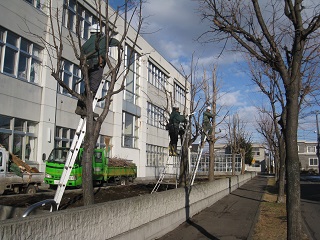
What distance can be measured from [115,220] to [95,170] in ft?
44.8

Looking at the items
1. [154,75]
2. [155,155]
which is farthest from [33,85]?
[155,155]

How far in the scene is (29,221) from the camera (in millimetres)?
4086

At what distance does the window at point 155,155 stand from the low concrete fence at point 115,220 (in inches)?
1059

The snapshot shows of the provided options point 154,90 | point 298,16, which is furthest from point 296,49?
point 154,90

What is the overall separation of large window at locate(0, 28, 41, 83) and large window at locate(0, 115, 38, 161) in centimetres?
250

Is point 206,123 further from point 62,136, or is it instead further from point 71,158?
point 62,136

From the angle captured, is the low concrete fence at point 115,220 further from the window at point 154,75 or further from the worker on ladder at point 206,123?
the window at point 154,75

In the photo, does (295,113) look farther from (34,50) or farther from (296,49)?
(34,50)

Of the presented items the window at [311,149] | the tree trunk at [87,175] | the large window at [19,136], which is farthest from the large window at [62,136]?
the window at [311,149]

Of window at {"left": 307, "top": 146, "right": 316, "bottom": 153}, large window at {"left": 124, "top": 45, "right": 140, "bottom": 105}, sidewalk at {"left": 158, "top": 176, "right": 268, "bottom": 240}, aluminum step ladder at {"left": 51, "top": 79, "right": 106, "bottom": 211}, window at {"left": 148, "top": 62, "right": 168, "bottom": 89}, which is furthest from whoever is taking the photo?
window at {"left": 307, "top": 146, "right": 316, "bottom": 153}

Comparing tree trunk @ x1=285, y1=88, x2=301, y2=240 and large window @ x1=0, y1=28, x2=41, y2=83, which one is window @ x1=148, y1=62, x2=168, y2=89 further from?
tree trunk @ x1=285, y1=88, x2=301, y2=240

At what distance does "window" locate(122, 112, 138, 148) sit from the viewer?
32781 millimetres

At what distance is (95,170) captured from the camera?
19.7 meters

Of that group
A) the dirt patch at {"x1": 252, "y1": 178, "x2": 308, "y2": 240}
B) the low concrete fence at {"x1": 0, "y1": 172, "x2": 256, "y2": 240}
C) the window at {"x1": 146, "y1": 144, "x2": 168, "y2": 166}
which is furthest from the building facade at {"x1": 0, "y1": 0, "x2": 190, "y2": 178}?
the window at {"x1": 146, "y1": 144, "x2": 168, "y2": 166}
